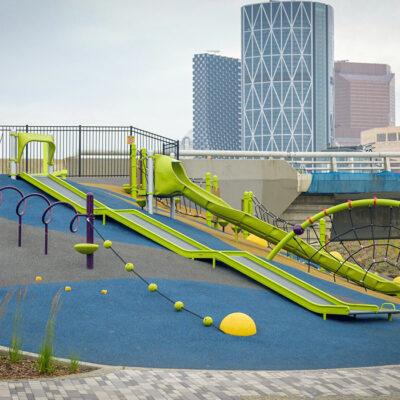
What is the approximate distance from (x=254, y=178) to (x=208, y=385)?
24446mm

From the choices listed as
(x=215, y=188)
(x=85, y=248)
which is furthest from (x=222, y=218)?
(x=85, y=248)

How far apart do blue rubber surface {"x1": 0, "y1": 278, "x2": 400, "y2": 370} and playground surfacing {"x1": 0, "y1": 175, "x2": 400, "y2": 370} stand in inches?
0.6

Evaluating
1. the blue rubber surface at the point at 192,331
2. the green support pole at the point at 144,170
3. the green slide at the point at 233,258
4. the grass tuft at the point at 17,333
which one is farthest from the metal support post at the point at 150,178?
the grass tuft at the point at 17,333

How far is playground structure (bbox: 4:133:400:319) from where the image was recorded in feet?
56.1

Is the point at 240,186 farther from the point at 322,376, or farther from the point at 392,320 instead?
the point at 322,376

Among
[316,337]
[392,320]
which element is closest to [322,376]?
[316,337]

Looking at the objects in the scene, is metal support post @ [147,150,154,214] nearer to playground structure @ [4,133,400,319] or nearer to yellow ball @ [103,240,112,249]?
playground structure @ [4,133,400,319]

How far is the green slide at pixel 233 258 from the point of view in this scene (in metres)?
16.4

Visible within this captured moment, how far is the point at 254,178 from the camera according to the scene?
34.8m

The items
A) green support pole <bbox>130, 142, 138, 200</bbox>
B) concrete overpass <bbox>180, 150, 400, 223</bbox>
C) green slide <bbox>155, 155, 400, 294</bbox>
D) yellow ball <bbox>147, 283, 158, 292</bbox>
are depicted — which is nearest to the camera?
yellow ball <bbox>147, 283, 158, 292</bbox>

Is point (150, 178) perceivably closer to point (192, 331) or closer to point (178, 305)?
point (178, 305)

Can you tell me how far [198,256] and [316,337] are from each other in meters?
5.16

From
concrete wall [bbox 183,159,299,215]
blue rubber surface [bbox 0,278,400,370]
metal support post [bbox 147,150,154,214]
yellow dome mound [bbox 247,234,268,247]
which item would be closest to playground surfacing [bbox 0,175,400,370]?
blue rubber surface [bbox 0,278,400,370]

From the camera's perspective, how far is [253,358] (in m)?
12.8
